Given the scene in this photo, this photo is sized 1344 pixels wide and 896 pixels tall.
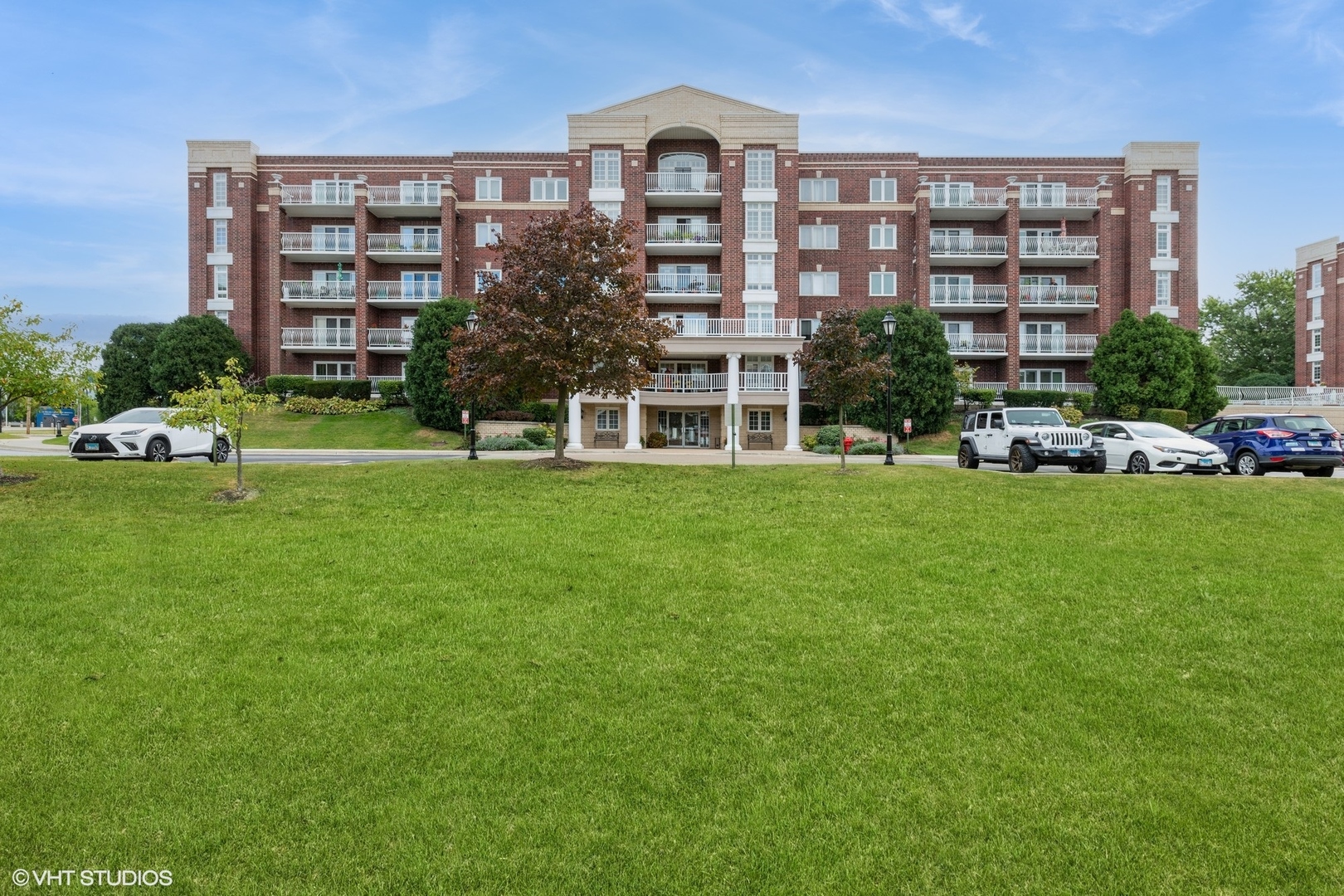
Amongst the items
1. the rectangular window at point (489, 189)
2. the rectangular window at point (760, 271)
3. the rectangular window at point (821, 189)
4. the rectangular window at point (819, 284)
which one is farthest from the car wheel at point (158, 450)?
the rectangular window at point (821, 189)

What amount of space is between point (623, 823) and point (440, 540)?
6318mm

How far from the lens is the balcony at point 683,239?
42281 millimetres

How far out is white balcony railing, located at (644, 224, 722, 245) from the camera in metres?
42.7

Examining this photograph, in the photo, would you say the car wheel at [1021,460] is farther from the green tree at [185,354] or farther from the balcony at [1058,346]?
the green tree at [185,354]

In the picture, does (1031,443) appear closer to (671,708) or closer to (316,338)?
(671,708)

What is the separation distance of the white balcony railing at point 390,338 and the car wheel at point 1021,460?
35.1m

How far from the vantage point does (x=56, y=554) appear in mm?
9125

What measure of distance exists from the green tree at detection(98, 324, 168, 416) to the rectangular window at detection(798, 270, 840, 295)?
34.6 m

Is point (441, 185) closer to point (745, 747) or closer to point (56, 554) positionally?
point (56, 554)

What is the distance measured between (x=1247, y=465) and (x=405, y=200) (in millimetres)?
41545

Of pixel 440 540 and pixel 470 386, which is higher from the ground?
pixel 470 386

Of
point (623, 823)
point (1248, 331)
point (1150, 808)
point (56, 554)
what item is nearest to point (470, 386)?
point (56, 554)

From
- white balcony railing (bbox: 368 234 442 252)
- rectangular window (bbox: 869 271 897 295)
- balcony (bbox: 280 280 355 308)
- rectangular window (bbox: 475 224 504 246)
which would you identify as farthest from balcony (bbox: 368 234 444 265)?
rectangular window (bbox: 869 271 897 295)

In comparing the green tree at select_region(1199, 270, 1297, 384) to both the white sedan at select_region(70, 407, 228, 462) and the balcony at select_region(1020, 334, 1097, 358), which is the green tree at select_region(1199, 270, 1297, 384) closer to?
the balcony at select_region(1020, 334, 1097, 358)
